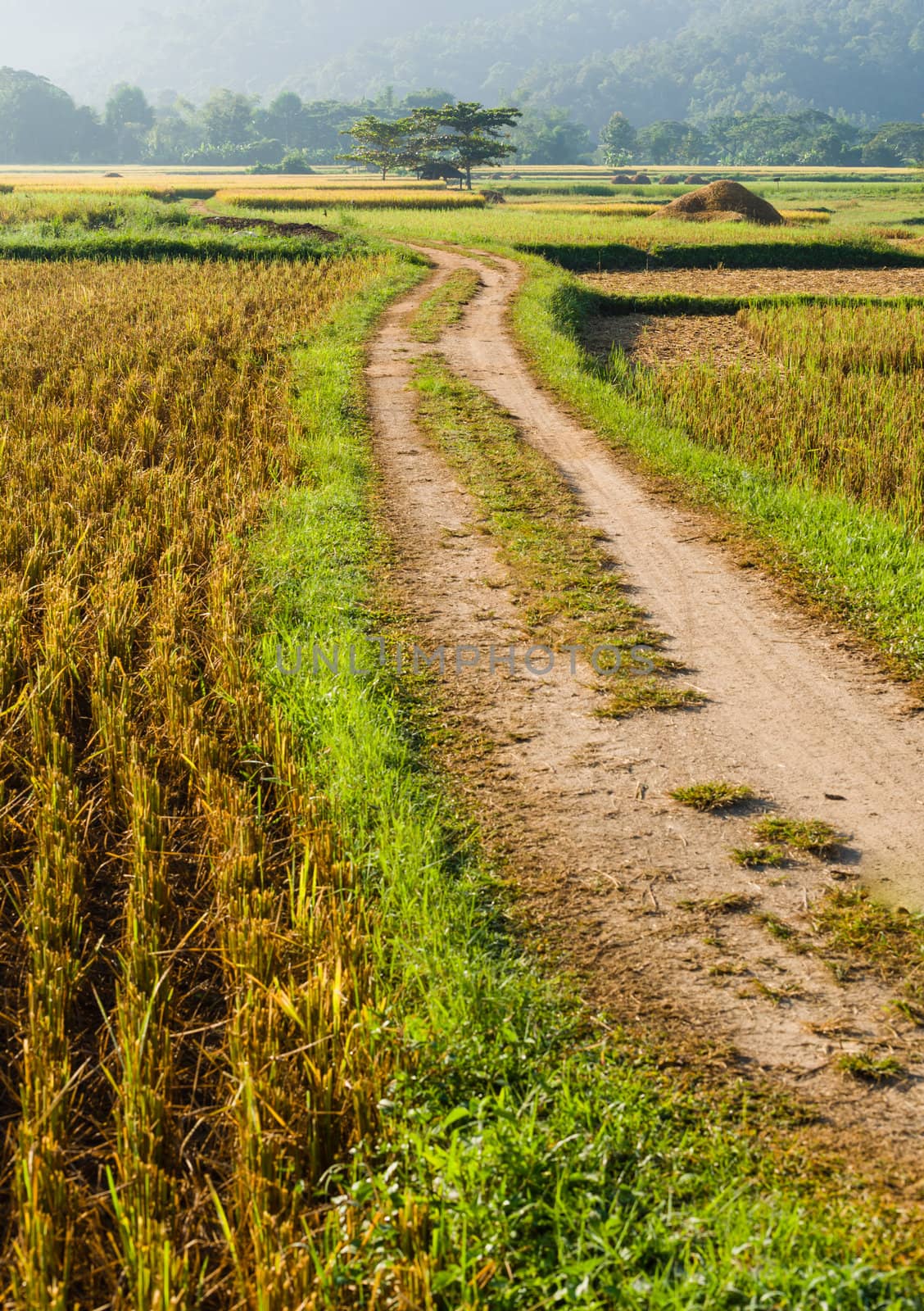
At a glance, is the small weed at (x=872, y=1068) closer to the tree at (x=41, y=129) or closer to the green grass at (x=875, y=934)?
the green grass at (x=875, y=934)

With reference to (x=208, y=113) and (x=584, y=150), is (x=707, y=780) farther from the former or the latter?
(x=208, y=113)

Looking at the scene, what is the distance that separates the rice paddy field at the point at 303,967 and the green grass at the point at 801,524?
4 cm

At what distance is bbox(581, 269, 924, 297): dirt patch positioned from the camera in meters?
22.7

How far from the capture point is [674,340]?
17828 millimetres

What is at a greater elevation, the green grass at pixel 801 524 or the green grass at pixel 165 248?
the green grass at pixel 165 248

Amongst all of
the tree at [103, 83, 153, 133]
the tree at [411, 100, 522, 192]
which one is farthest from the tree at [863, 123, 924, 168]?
the tree at [103, 83, 153, 133]

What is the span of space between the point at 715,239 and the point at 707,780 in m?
29.6

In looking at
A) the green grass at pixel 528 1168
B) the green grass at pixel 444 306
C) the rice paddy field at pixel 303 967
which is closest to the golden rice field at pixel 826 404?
the rice paddy field at pixel 303 967

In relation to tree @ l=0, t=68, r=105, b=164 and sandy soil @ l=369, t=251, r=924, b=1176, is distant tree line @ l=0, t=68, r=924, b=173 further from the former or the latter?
sandy soil @ l=369, t=251, r=924, b=1176

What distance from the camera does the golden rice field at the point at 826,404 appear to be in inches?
382

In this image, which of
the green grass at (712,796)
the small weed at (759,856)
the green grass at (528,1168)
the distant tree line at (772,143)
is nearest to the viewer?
the green grass at (528,1168)

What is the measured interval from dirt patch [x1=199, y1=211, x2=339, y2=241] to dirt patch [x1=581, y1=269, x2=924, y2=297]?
28.3 feet

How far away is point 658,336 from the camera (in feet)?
59.6

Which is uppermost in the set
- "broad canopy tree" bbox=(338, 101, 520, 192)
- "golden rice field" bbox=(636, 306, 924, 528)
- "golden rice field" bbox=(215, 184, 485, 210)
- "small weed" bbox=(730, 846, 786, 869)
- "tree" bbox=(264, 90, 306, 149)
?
"tree" bbox=(264, 90, 306, 149)
